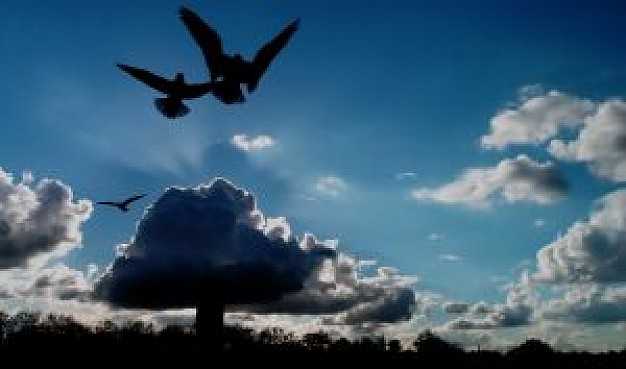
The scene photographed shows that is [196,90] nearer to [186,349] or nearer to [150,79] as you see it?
[150,79]

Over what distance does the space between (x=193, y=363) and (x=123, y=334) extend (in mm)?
17083

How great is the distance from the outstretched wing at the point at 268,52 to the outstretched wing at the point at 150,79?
37.4 inches

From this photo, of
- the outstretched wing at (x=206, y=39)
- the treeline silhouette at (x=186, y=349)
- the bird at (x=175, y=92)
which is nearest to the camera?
the outstretched wing at (x=206, y=39)

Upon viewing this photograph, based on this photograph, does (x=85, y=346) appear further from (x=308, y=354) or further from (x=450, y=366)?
(x=450, y=366)

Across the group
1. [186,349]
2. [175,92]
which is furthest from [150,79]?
[186,349]

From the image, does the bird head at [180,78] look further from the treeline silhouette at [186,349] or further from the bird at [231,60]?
the treeline silhouette at [186,349]

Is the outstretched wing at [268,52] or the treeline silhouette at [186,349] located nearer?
the outstretched wing at [268,52]

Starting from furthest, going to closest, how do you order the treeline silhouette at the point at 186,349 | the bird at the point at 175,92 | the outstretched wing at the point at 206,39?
1. the treeline silhouette at the point at 186,349
2. the bird at the point at 175,92
3. the outstretched wing at the point at 206,39

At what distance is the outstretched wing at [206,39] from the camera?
7814 millimetres

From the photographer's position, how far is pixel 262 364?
570 ft

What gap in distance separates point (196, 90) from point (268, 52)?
1.06m

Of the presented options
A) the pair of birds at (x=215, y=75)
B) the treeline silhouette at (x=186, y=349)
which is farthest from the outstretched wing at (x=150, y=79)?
the treeline silhouette at (x=186, y=349)

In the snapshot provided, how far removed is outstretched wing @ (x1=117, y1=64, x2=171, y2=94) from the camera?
8.29 m

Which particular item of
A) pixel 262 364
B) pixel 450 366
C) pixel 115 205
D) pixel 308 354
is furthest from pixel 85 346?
pixel 115 205
